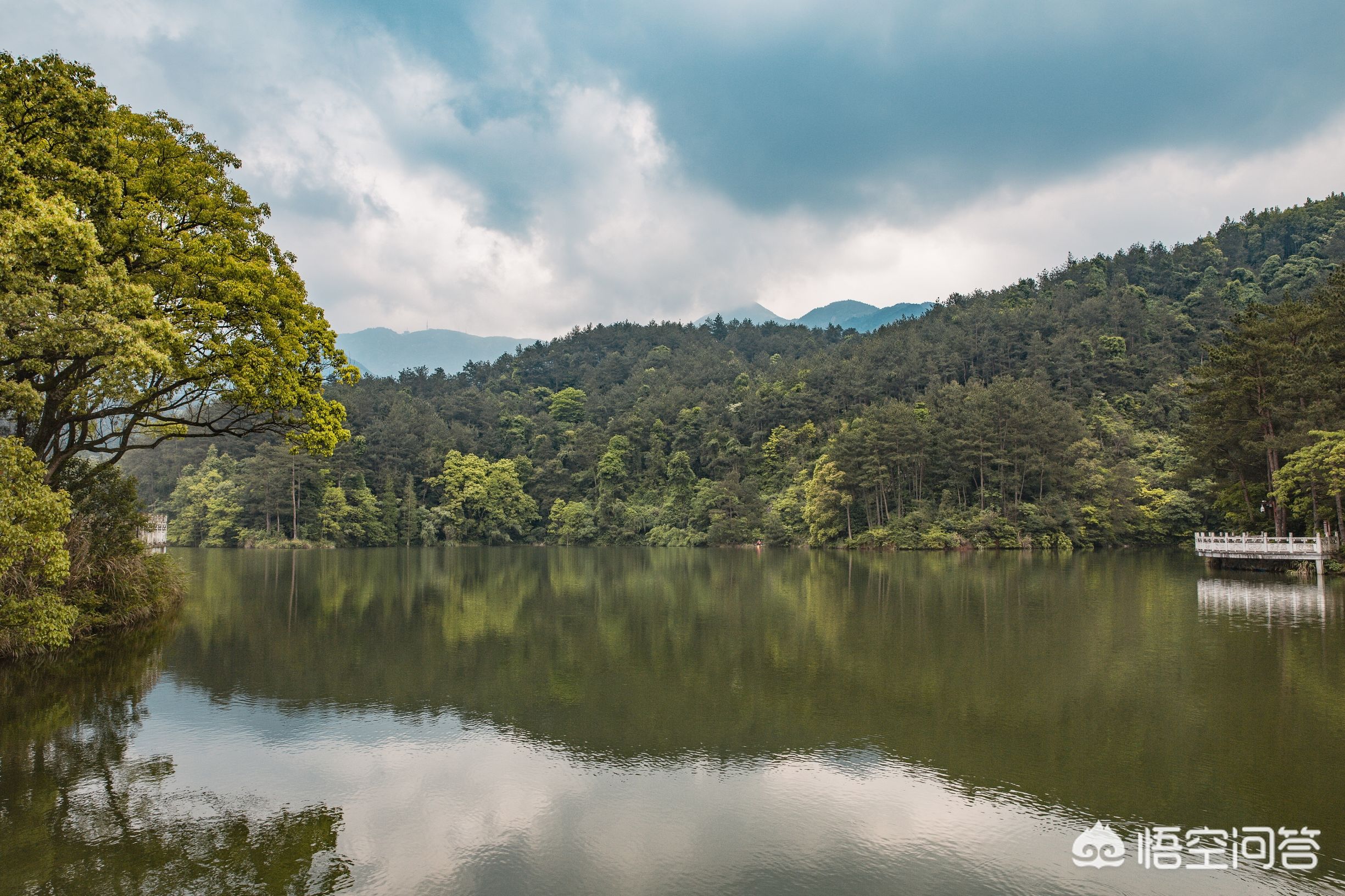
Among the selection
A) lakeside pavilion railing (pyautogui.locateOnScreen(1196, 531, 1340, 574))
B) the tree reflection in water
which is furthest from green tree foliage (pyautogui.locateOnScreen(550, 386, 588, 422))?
the tree reflection in water

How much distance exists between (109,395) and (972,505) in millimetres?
50816

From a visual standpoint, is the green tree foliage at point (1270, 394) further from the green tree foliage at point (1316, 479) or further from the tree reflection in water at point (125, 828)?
the tree reflection in water at point (125, 828)

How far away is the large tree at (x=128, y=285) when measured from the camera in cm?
949

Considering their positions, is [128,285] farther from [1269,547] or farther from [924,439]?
[924,439]

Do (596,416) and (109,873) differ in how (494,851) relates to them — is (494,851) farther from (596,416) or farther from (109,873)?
(596,416)

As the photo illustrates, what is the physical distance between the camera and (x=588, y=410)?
307 feet

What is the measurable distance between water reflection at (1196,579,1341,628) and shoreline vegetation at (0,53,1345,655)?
4984 millimetres

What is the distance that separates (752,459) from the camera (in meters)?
70.4

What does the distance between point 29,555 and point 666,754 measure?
10590 millimetres

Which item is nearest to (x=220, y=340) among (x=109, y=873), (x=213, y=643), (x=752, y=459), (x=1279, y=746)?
(x=213, y=643)

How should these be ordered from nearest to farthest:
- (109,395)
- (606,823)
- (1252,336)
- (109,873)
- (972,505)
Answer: (109,873) → (606,823) → (109,395) → (1252,336) → (972,505)

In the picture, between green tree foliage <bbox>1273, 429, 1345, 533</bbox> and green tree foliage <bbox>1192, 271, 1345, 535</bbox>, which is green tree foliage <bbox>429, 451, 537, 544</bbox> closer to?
green tree foliage <bbox>1192, 271, 1345, 535</bbox>

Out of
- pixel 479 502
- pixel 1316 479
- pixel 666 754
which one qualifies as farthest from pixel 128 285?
pixel 479 502

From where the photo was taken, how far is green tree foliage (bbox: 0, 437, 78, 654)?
377 inches
